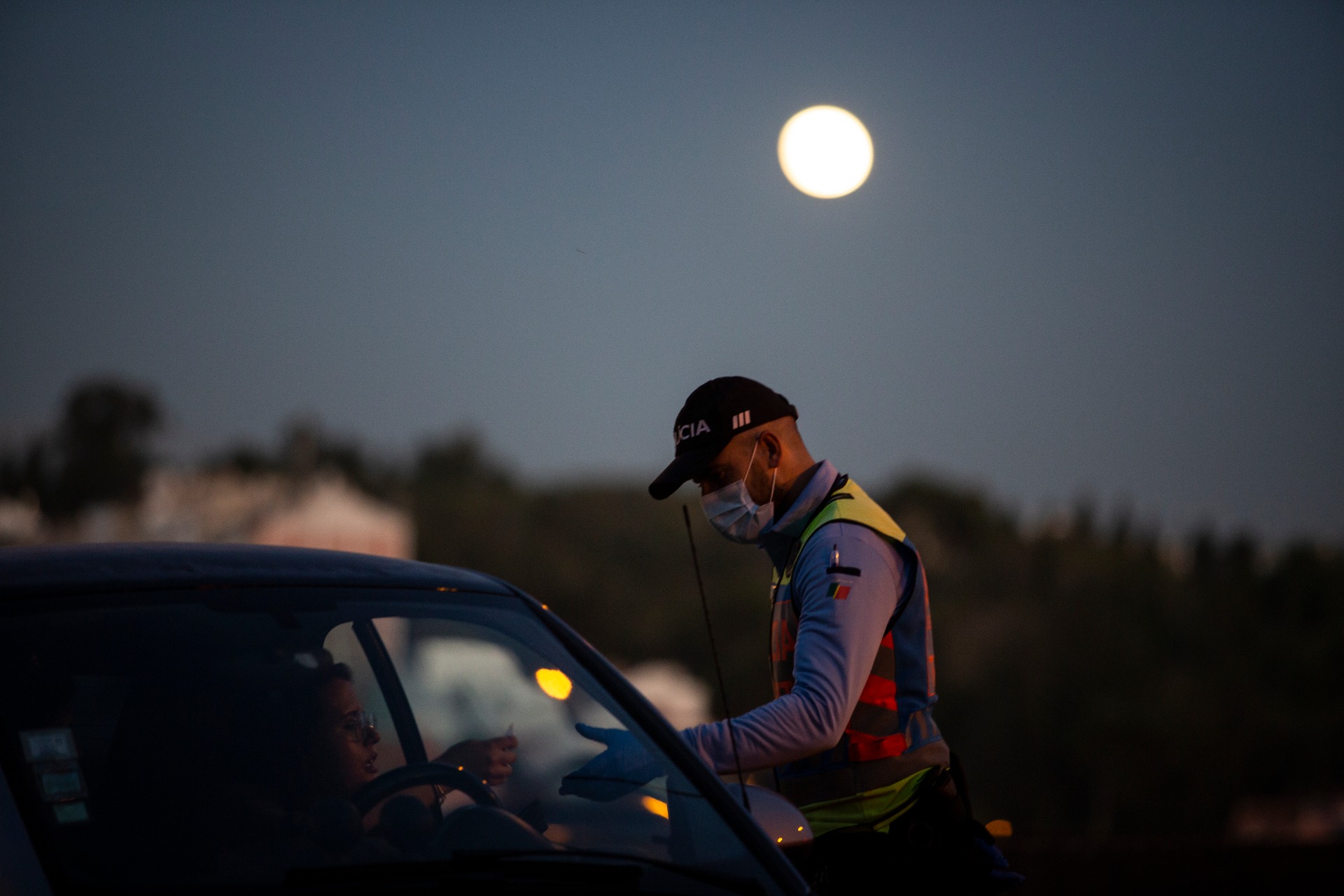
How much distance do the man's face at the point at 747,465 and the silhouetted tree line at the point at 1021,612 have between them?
66105mm

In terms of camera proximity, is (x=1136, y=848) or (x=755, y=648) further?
(x=755, y=648)

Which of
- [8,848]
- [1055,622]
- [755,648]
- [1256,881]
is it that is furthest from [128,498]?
[8,848]

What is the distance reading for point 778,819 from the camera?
2488mm

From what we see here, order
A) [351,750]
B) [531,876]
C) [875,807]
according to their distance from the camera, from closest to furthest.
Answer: [531,876], [351,750], [875,807]

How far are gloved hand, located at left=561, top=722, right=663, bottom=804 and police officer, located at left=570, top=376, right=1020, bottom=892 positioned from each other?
242 millimetres

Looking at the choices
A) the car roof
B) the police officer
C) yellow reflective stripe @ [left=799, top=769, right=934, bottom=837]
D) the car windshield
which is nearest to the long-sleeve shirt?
the police officer

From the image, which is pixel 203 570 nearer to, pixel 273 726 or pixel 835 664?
pixel 273 726

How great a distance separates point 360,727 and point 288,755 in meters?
0.42

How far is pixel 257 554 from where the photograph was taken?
8.93 ft

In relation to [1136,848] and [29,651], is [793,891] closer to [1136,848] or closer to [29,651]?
[29,651]

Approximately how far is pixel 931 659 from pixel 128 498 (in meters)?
79.6

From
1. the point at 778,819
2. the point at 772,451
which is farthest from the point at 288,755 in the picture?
the point at 772,451

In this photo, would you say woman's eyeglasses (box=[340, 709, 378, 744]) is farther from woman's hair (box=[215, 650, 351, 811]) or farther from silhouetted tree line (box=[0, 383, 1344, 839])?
silhouetted tree line (box=[0, 383, 1344, 839])

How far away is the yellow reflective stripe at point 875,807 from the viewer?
3.16 meters
